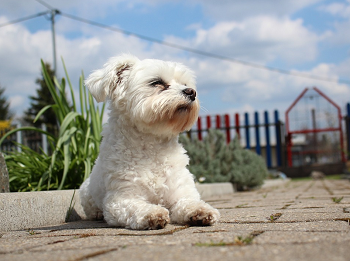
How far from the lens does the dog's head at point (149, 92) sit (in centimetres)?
308

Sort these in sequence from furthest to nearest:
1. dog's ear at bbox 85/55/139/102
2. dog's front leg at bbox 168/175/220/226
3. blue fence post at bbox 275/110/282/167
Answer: blue fence post at bbox 275/110/282/167 → dog's ear at bbox 85/55/139/102 → dog's front leg at bbox 168/175/220/226

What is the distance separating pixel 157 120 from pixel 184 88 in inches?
14.0

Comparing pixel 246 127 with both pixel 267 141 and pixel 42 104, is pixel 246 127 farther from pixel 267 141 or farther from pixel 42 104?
pixel 42 104

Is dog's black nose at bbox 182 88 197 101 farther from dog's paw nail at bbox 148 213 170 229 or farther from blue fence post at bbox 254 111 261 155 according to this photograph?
blue fence post at bbox 254 111 261 155

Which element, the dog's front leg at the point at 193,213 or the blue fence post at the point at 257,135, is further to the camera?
the blue fence post at the point at 257,135

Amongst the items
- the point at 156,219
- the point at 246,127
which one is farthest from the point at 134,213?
the point at 246,127

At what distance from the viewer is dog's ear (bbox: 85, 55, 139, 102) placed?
3.28m

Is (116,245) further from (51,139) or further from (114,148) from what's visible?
(51,139)

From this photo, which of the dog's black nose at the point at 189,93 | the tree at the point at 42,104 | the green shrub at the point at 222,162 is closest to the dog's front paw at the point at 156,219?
the dog's black nose at the point at 189,93

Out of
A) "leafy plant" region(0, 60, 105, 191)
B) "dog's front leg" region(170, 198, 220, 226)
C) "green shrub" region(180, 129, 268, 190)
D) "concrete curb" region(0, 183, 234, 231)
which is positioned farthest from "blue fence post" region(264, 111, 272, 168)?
"dog's front leg" region(170, 198, 220, 226)

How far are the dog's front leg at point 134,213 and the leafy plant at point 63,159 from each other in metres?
1.55

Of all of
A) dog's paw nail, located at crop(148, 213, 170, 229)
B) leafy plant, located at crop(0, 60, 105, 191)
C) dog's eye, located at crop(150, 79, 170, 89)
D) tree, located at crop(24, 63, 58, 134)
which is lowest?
dog's paw nail, located at crop(148, 213, 170, 229)

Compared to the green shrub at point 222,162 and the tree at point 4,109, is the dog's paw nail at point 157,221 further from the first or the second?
the tree at point 4,109

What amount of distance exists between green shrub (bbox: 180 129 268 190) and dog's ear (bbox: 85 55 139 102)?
4.22 meters
